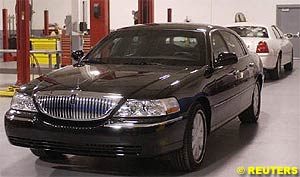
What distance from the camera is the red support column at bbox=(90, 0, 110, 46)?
997 cm

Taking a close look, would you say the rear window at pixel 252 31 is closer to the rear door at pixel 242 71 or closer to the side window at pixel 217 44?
the rear door at pixel 242 71

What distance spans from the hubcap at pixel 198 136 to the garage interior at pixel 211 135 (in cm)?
15

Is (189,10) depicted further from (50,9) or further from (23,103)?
(23,103)

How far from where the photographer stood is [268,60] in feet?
34.9

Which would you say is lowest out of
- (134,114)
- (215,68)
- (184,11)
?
(134,114)

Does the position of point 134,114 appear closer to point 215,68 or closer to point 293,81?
point 215,68

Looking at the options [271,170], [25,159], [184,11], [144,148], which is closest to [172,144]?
[144,148]

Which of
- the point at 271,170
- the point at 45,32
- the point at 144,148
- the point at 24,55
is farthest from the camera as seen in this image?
the point at 45,32

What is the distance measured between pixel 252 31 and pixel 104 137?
7.92m

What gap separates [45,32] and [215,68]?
14832mm

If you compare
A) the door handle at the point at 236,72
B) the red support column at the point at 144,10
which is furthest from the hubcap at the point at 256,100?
the red support column at the point at 144,10

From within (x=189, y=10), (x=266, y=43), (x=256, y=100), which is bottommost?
(x=256, y=100)

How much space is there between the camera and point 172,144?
3854 millimetres

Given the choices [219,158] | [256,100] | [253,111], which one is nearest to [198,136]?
[219,158]
